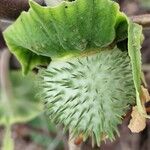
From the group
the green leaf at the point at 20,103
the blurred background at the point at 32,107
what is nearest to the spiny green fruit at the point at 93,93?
the blurred background at the point at 32,107

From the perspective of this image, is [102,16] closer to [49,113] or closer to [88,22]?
[88,22]

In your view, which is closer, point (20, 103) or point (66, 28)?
point (66, 28)

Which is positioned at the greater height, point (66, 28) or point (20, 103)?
point (66, 28)

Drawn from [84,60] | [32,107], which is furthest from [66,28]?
[32,107]

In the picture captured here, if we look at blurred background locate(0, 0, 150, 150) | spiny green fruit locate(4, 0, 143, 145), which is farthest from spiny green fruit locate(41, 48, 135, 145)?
blurred background locate(0, 0, 150, 150)

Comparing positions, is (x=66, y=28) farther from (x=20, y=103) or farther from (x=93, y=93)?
(x=20, y=103)

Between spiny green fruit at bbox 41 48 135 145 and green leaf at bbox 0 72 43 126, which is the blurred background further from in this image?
spiny green fruit at bbox 41 48 135 145

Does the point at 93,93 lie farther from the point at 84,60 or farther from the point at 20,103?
the point at 20,103
